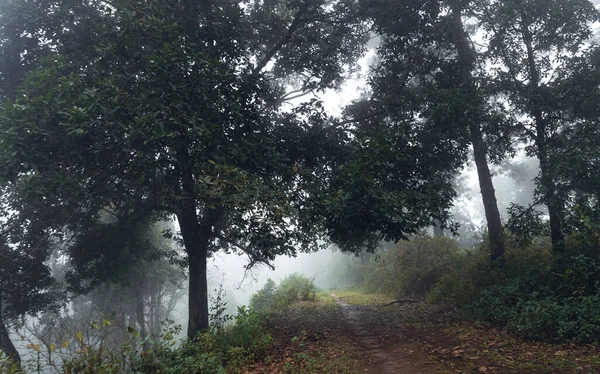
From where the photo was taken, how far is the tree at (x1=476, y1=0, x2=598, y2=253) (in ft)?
35.1

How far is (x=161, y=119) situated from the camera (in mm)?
8172

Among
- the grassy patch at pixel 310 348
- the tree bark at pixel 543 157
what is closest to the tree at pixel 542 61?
the tree bark at pixel 543 157

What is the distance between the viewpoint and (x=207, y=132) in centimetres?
827

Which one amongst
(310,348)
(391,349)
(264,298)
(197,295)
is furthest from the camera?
(264,298)

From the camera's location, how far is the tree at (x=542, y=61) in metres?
10.7

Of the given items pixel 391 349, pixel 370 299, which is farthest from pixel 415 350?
pixel 370 299

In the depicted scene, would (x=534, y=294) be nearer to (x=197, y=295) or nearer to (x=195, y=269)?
(x=197, y=295)

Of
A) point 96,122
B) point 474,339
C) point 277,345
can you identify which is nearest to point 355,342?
point 277,345

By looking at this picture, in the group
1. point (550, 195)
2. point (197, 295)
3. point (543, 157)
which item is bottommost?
point (197, 295)

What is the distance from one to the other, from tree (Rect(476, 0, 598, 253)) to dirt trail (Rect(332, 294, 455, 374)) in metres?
5.22

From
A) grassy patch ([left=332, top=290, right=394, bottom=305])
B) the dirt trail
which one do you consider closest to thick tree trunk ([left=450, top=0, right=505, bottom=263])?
the dirt trail

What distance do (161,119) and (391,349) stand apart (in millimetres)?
7053

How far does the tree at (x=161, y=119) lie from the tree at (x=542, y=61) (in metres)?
5.10

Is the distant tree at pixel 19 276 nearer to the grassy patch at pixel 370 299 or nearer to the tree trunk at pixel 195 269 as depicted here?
the tree trunk at pixel 195 269
